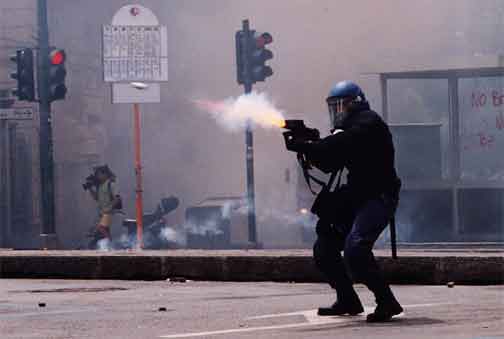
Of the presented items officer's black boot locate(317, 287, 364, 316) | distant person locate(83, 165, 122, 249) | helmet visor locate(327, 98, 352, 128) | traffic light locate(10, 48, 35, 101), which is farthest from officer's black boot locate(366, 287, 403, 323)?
distant person locate(83, 165, 122, 249)

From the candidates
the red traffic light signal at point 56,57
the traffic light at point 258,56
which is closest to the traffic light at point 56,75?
the red traffic light signal at point 56,57

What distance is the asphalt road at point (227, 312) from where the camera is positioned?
304 inches

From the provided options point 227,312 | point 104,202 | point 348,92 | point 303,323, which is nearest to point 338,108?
point 348,92

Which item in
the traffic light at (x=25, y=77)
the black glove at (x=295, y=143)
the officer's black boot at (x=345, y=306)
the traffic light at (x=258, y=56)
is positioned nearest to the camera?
the black glove at (x=295, y=143)

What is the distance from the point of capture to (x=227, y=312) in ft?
29.7

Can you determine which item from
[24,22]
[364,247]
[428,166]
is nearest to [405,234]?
[428,166]

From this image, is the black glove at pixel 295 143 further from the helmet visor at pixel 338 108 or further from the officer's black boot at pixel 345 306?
the officer's black boot at pixel 345 306

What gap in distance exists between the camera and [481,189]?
22422 mm

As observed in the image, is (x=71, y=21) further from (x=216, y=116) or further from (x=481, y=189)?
(x=481, y=189)

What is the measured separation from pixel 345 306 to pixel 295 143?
102cm

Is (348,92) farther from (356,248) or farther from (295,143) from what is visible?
(356,248)

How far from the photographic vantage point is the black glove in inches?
330

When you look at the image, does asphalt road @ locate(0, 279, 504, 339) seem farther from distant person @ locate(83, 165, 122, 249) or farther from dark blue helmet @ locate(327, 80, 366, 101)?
distant person @ locate(83, 165, 122, 249)

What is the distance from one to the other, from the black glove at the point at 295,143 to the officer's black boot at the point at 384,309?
0.93m
